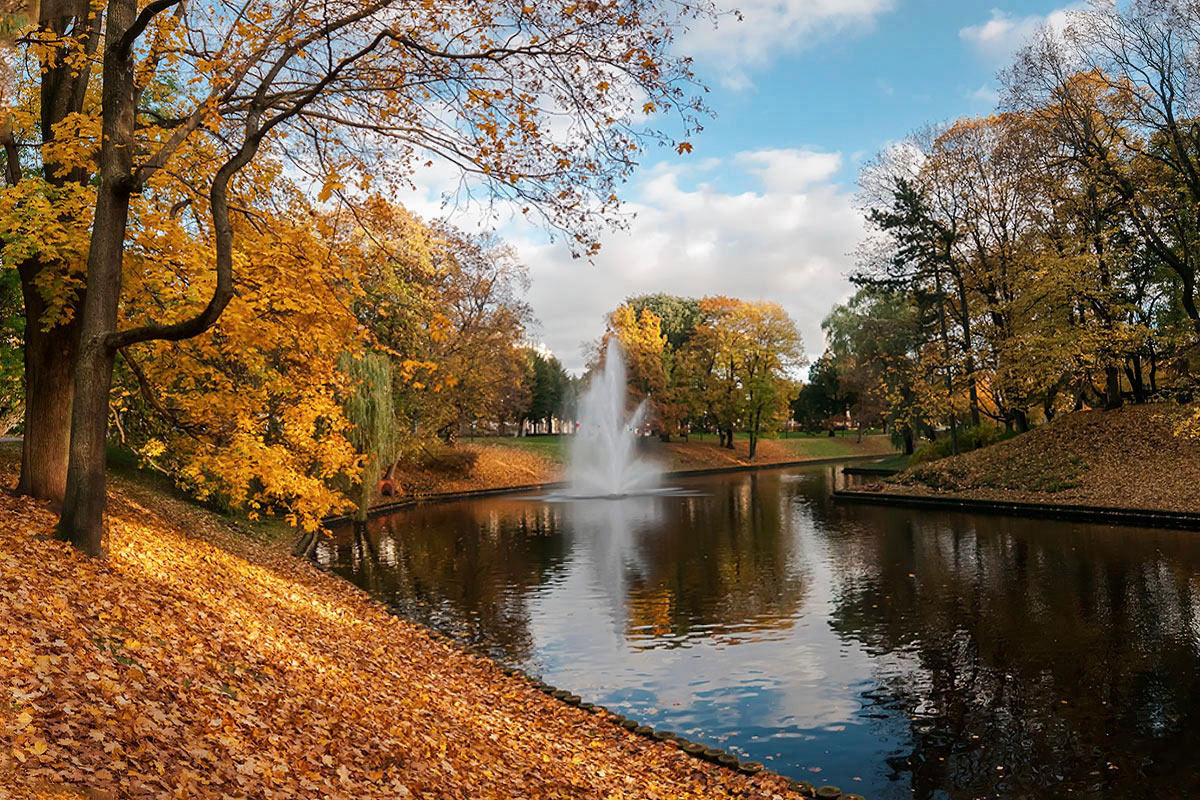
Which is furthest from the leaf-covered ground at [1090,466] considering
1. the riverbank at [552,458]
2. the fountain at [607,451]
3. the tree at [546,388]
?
the tree at [546,388]

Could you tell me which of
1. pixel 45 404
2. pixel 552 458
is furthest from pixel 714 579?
pixel 552 458

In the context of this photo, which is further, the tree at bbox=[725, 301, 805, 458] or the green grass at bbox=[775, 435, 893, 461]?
the green grass at bbox=[775, 435, 893, 461]

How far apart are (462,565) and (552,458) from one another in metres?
32.8

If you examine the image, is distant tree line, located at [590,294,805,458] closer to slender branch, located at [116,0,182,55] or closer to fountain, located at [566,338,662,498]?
fountain, located at [566,338,662,498]

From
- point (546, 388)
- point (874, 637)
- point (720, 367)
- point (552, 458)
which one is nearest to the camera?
point (874, 637)

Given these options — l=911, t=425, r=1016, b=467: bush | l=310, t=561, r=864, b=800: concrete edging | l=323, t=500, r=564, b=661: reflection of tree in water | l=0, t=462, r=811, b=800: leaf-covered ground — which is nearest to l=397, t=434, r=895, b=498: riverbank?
l=323, t=500, r=564, b=661: reflection of tree in water

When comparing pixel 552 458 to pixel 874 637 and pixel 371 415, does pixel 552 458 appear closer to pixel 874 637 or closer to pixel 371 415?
pixel 371 415

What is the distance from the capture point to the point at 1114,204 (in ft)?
92.7

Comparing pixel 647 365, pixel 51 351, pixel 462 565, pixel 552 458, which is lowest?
pixel 462 565

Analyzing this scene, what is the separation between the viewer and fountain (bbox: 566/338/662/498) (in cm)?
4706

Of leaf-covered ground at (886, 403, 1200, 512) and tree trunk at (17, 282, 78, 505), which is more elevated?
tree trunk at (17, 282, 78, 505)

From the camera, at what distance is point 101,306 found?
877 centimetres

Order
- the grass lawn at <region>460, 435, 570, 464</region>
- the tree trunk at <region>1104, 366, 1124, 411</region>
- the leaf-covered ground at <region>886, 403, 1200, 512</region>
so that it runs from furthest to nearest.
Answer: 1. the grass lawn at <region>460, 435, 570, 464</region>
2. the tree trunk at <region>1104, 366, 1124, 411</region>
3. the leaf-covered ground at <region>886, 403, 1200, 512</region>

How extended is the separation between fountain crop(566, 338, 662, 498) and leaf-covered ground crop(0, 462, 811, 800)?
1313 inches
